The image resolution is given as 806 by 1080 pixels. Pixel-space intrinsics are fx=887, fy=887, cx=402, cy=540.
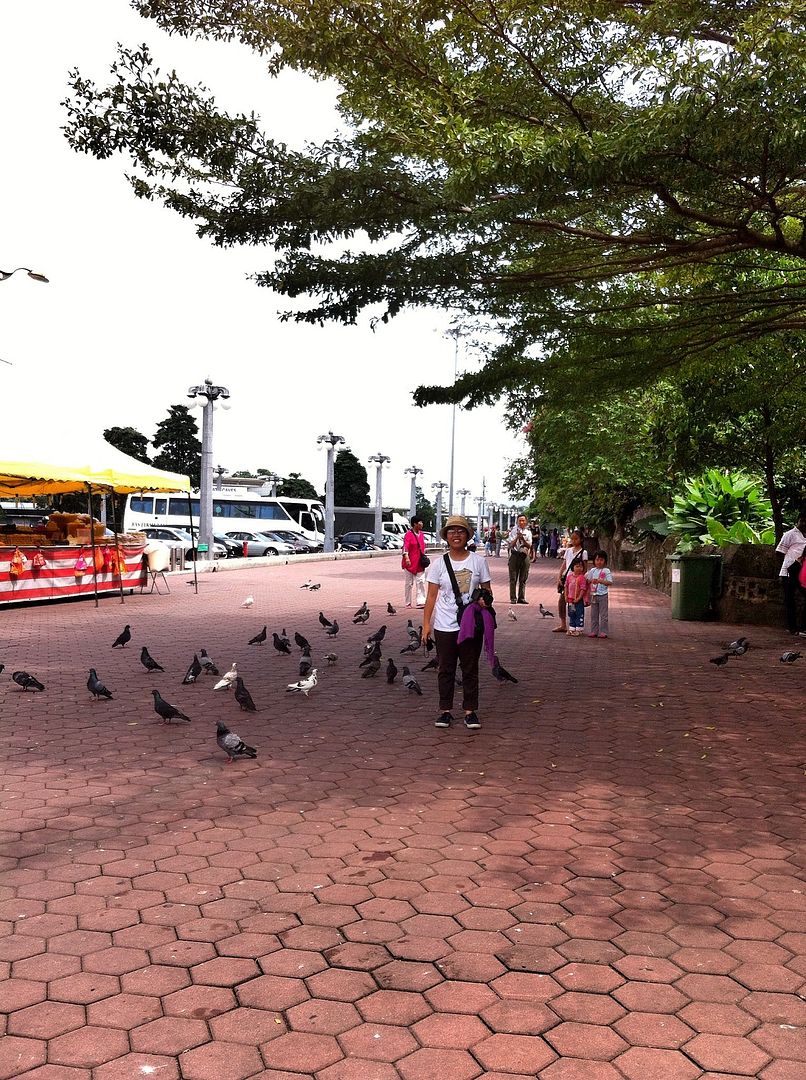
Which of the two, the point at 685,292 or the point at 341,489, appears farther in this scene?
the point at 341,489

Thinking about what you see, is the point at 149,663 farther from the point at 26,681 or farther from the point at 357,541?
the point at 357,541

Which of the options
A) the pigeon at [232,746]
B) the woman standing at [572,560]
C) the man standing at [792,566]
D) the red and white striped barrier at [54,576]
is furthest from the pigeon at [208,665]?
the man standing at [792,566]

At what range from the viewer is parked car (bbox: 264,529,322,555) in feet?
161

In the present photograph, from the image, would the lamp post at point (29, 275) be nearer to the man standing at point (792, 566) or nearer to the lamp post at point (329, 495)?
the man standing at point (792, 566)

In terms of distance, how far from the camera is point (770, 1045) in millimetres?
2715

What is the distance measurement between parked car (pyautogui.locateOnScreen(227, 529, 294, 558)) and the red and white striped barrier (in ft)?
78.7

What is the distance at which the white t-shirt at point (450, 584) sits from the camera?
23.1 ft

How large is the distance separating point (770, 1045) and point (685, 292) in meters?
8.17

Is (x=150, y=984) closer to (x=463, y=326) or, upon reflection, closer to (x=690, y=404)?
(x=463, y=326)

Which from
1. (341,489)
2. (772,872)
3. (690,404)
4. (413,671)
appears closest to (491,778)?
(772,872)

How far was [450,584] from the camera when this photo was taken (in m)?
7.06

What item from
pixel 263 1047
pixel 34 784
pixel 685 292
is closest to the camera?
pixel 263 1047

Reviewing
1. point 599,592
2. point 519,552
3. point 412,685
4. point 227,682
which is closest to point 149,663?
point 227,682

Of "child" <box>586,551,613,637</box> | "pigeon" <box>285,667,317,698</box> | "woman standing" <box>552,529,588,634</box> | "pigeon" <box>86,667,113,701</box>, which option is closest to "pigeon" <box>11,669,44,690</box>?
"pigeon" <box>86,667,113,701</box>
